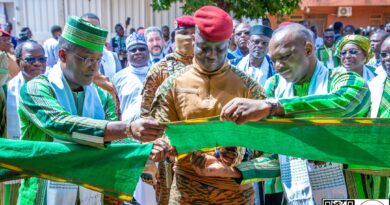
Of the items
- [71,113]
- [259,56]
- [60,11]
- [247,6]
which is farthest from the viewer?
[60,11]

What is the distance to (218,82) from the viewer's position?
10.9 feet

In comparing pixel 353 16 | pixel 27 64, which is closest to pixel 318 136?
pixel 27 64

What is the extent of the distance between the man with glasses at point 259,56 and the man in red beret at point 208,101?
9.98 feet

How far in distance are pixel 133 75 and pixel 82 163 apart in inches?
129

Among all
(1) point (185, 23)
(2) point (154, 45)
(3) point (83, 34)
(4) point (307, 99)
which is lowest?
(4) point (307, 99)

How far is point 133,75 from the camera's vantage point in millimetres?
6195

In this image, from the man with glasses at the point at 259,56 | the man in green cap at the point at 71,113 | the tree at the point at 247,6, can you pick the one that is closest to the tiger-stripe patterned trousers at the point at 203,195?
the man in green cap at the point at 71,113

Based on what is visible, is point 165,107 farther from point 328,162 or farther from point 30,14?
point 30,14

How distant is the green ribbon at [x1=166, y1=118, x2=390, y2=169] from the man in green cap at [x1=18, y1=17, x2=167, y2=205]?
0.43 meters

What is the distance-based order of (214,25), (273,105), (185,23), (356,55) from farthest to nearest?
1. (356,55)
2. (185,23)
3. (214,25)
4. (273,105)

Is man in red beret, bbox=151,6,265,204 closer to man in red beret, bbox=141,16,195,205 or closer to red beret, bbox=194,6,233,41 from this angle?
red beret, bbox=194,6,233,41

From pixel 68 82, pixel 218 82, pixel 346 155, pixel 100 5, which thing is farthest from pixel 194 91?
pixel 100 5

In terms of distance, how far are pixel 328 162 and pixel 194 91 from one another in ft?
3.08

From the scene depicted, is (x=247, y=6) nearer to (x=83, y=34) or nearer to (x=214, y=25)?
(x=214, y=25)
